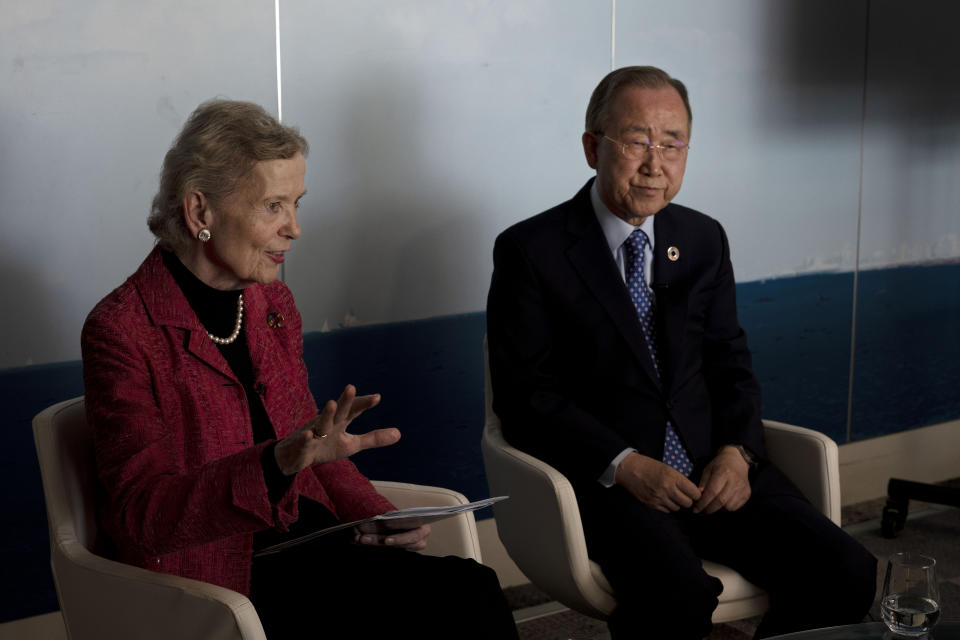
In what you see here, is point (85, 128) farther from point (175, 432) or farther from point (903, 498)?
point (903, 498)

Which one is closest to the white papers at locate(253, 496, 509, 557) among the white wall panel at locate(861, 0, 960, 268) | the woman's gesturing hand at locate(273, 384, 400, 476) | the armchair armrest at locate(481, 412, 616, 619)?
the woman's gesturing hand at locate(273, 384, 400, 476)

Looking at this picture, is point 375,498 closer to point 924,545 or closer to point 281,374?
point 281,374

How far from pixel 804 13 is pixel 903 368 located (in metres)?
1.67

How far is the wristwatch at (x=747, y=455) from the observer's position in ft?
8.14

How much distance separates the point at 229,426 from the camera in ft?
6.21

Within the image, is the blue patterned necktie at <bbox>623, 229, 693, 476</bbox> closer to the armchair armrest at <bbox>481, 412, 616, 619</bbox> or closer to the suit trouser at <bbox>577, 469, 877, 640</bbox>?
the suit trouser at <bbox>577, 469, 877, 640</bbox>

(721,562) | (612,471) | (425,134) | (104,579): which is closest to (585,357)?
(612,471)

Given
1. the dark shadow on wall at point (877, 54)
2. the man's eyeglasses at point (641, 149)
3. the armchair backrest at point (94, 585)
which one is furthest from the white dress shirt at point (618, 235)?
the dark shadow on wall at point (877, 54)

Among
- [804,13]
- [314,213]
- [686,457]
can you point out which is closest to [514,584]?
[686,457]

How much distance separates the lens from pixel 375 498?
6.98 feet

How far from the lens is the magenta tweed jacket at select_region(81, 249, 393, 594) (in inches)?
65.7

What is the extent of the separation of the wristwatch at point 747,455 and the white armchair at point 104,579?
0.77m

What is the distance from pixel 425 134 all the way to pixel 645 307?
1.01 meters

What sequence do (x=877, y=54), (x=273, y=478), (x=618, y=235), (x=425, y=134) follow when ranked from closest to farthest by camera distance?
(x=273, y=478) < (x=618, y=235) < (x=425, y=134) < (x=877, y=54)
